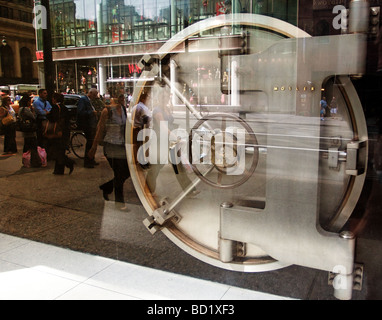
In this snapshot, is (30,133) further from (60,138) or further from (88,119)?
(88,119)

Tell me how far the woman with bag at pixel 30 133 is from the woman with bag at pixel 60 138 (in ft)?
0.57

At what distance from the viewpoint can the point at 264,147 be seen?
208cm

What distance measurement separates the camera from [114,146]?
349 cm

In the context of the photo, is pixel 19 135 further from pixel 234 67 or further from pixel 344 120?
pixel 344 120

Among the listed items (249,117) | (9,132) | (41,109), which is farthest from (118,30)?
(9,132)

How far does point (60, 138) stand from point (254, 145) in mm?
2566

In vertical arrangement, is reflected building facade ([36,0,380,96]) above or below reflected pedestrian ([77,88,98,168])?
above

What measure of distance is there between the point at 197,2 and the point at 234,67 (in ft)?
1.85

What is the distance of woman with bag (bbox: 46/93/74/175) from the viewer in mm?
3551

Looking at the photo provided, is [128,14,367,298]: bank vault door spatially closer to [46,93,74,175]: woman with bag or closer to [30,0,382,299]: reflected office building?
[30,0,382,299]: reflected office building

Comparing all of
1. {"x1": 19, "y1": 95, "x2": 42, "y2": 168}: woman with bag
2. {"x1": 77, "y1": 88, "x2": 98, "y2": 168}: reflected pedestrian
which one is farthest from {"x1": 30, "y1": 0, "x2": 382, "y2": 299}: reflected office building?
{"x1": 19, "y1": 95, "x2": 42, "y2": 168}: woman with bag

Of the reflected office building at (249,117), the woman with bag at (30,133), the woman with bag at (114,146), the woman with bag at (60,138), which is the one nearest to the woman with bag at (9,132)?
the woman with bag at (30,133)

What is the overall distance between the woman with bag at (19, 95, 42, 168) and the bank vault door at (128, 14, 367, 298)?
6.12 feet
